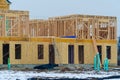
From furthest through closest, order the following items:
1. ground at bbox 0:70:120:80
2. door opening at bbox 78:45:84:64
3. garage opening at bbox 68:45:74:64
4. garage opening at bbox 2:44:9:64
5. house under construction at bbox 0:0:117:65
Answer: door opening at bbox 78:45:84:64
garage opening at bbox 68:45:74:64
garage opening at bbox 2:44:9:64
house under construction at bbox 0:0:117:65
ground at bbox 0:70:120:80

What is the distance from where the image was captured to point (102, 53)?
143 ft

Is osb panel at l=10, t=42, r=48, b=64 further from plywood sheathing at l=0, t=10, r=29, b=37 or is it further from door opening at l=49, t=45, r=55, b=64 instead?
door opening at l=49, t=45, r=55, b=64

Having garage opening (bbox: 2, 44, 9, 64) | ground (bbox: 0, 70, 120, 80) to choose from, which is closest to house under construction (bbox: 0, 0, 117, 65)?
garage opening (bbox: 2, 44, 9, 64)

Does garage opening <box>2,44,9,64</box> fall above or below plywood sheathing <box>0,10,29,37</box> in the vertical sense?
below

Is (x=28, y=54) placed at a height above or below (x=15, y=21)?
below

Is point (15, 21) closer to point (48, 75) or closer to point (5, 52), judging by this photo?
point (5, 52)

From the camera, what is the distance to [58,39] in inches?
1615

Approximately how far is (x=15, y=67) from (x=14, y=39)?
7.90 ft

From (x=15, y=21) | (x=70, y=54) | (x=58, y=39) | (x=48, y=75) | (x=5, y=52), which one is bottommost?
(x=48, y=75)

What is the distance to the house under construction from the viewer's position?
129 ft

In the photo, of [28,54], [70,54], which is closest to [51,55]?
[70,54]

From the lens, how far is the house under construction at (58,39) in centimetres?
3928

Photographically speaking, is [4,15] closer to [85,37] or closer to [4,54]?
[4,54]

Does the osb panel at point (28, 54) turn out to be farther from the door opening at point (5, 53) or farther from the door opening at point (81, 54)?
the door opening at point (81, 54)
